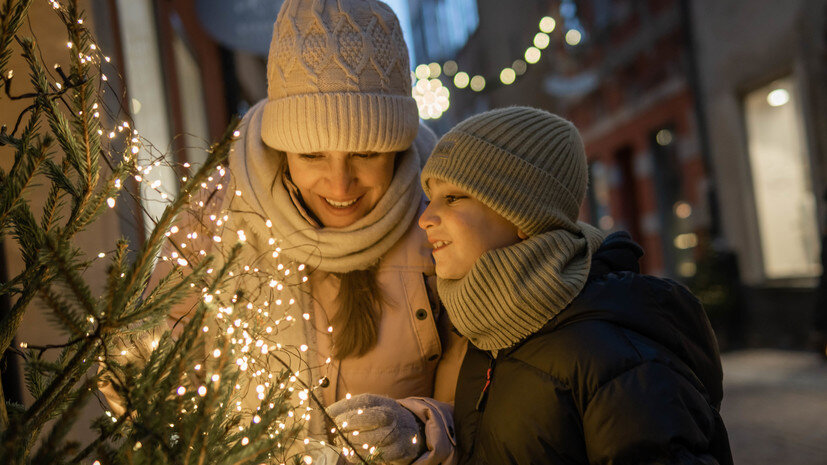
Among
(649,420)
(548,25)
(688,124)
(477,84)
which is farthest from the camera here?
(688,124)

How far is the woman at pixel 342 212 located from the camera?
84.5 inches

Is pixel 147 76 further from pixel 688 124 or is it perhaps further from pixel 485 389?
pixel 688 124

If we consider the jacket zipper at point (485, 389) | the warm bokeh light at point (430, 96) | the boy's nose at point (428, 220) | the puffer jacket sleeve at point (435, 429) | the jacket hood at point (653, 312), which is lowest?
the puffer jacket sleeve at point (435, 429)

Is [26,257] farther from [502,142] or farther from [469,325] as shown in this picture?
[502,142]

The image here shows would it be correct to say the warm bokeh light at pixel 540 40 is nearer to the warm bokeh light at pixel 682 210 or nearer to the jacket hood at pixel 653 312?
the warm bokeh light at pixel 682 210

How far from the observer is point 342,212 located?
2.24m

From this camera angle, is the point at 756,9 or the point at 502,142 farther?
the point at 756,9

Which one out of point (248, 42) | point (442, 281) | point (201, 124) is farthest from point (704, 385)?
point (201, 124)

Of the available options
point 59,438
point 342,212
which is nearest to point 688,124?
point 342,212

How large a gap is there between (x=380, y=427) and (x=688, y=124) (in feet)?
36.1

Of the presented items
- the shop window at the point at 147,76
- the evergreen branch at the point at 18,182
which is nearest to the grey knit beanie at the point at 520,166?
the evergreen branch at the point at 18,182

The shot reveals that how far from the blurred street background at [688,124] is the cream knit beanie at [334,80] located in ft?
1.62

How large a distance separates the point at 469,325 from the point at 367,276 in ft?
1.40

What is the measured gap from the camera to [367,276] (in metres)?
2.26
